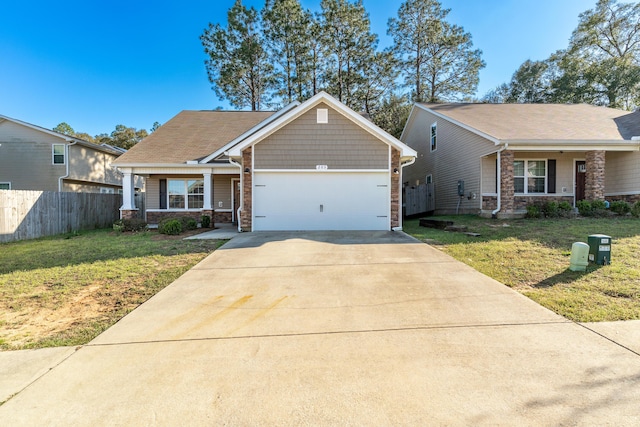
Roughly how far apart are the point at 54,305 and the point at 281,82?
81.5 feet

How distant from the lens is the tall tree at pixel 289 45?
2486 cm

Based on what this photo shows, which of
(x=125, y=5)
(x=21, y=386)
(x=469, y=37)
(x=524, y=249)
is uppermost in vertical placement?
(x=469, y=37)

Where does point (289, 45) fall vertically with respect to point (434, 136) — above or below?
above

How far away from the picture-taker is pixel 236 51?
25344mm

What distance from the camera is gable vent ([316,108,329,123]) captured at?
433 inches

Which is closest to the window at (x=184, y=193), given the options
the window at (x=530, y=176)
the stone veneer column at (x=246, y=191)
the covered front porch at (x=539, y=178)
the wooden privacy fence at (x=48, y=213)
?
the wooden privacy fence at (x=48, y=213)

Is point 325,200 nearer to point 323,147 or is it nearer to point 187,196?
point 323,147

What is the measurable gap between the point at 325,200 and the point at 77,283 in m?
7.39

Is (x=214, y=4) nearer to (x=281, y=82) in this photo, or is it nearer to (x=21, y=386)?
(x=281, y=82)

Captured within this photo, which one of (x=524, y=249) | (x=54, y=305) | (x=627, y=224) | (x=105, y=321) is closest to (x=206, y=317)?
(x=105, y=321)

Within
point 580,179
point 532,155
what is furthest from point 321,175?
point 580,179

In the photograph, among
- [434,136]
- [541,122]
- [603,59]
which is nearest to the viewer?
[541,122]

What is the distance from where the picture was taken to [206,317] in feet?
13.2

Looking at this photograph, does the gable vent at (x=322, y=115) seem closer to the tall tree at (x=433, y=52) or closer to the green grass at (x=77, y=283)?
the green grass at (x=77, y=283)
